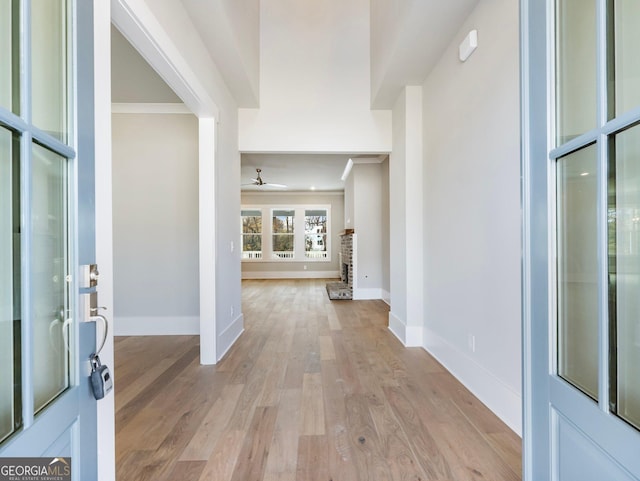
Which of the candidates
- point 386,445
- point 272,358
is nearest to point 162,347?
point 272,358

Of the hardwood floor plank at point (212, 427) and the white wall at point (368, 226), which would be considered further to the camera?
the white wall at point (368, 226)

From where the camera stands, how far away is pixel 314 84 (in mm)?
3625

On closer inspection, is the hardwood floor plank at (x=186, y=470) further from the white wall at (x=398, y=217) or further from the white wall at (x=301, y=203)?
the white wall at (x=301, y=203)

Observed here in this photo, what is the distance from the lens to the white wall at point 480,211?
1803mm

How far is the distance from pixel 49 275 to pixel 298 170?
6332mm

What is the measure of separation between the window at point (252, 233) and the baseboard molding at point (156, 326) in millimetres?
5865

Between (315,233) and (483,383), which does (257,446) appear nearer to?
(483,383)

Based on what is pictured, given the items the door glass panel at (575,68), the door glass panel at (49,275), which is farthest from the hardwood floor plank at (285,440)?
the door glass panel at (575,68)

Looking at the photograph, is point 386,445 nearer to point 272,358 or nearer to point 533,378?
point 533,378

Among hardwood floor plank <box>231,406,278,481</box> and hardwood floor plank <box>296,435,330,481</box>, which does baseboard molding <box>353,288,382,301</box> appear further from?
hardwood floor plank <box>296,435,330,481</box>

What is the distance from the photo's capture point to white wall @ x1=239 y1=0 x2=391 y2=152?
142 inches

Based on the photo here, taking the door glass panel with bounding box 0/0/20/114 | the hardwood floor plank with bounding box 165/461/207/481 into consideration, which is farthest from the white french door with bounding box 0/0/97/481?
the hardwood floor plank with bounding box 165/461/207/481

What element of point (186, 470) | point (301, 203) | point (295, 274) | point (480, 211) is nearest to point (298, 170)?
point (301, 203)

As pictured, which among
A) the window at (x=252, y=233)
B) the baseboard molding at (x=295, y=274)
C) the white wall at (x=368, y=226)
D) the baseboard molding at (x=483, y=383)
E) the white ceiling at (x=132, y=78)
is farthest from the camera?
the window at (x=252, y=233)
